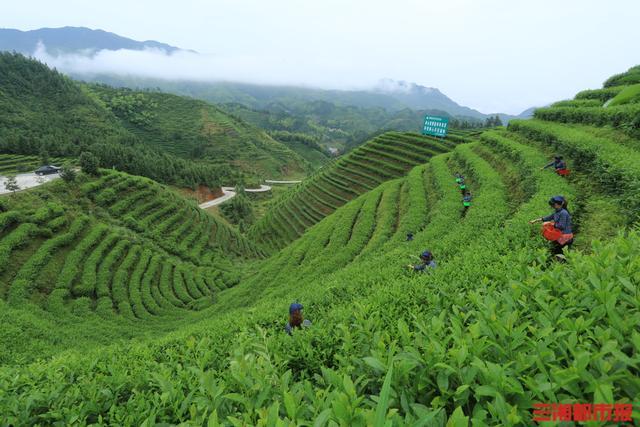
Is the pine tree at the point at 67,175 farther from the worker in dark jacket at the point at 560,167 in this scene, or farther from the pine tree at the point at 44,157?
the worker in dark jacket at the point at 560,167

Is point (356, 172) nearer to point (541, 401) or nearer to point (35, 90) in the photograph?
point (541, 401)

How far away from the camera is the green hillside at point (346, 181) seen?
4150 cm

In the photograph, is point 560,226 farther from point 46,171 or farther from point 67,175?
point 46,171

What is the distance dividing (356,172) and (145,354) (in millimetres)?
40070

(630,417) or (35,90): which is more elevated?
(630,417)

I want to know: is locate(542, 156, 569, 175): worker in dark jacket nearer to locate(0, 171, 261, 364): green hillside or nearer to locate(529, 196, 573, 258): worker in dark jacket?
locate(529, 196, 573, 258): worker in dark jacket

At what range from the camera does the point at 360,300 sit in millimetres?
6789

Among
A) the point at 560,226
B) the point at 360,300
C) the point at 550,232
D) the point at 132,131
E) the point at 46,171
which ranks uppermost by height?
the point at 560,226

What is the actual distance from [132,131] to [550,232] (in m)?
147

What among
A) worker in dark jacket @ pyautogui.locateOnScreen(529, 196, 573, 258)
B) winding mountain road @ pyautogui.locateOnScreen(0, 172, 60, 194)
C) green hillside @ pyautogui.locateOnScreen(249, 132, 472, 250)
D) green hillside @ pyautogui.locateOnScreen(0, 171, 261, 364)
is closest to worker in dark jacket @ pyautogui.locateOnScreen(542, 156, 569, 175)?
worker in dark jacket @ pyautogui.locateOnScreen(529, 196, 573, 258)

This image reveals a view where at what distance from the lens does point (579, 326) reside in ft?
8.61

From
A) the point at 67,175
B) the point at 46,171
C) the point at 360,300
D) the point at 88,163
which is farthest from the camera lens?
the point at 46,171

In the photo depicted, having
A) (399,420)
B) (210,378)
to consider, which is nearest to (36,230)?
(210,378)

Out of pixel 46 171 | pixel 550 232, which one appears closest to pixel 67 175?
pixel 46 171
